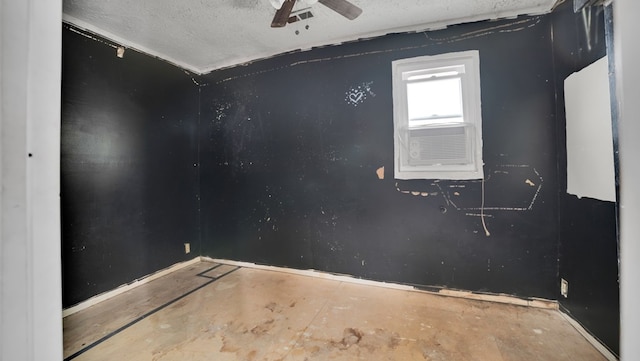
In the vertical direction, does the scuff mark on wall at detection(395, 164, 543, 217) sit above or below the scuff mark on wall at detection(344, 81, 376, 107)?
below

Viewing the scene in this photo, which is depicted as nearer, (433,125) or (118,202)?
(433,125)

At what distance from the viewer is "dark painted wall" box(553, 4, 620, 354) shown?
1503mm

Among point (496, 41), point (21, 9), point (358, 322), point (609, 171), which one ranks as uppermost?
point (496, 41)

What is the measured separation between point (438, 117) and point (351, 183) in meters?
1.05

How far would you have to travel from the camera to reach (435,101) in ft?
7.81

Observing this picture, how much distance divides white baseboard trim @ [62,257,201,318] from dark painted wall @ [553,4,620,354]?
3809mm

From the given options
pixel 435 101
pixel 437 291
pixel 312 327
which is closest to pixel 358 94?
pixel 435 101

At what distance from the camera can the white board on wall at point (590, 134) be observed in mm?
1472

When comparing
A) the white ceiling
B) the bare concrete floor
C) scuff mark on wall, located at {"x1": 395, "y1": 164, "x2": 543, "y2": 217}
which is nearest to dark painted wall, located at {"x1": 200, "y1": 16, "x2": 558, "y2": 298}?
scuff mark on wall, located at {"x1": 395, "y1": 164, "x2": 543, "y2": 217}

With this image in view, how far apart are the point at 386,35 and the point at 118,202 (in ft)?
10.4

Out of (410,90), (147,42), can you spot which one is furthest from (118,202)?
(410,90)

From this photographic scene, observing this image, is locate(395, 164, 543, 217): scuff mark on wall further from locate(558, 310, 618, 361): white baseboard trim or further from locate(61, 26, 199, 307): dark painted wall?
locate(61, 26, 199, 307): dark painted wall

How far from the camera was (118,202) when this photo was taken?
2.51 metres

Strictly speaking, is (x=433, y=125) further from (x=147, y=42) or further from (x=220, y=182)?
(x=147, y=42)
